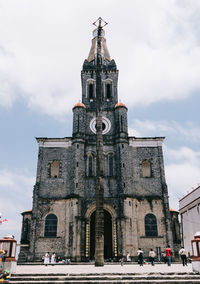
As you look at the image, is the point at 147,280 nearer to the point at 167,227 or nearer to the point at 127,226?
the point at 127,226

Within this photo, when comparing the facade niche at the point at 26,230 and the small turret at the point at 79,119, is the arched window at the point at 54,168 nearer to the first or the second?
the small turret at the point at 79,119

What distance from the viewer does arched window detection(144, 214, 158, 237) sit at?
29112 millimetres

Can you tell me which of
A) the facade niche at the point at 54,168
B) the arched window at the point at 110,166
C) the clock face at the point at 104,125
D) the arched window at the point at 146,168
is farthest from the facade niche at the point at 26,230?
the arched window at the point at 146,168

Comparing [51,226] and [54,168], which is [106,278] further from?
[54,168]

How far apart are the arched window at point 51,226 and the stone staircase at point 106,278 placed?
17.6 meters

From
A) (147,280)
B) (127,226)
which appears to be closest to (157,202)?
(127,226)

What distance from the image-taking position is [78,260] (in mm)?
26516

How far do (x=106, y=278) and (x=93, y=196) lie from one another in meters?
18.7

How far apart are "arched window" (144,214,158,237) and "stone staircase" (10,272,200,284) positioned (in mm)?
17794

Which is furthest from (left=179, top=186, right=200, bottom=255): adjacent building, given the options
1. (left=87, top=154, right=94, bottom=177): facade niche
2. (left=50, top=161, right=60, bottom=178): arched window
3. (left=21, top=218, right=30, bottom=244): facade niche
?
(left=21, top=218, right=30, bottom=244): facade niche

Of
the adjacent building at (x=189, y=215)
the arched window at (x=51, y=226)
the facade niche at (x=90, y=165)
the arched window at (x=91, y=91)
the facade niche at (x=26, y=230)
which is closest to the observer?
the arched window at (x=51, y=226)

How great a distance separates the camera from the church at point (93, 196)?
27969 mm

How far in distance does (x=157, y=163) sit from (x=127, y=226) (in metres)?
8.62

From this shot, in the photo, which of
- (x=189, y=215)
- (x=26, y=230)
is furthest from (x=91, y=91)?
(x=189, y=215)
